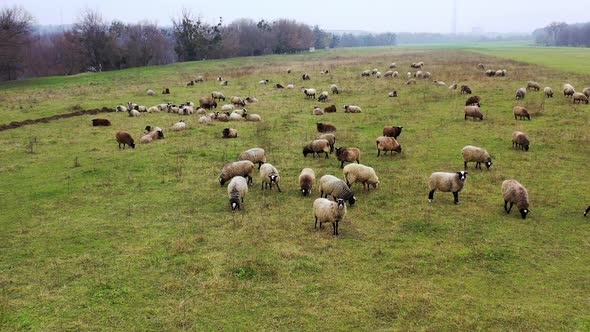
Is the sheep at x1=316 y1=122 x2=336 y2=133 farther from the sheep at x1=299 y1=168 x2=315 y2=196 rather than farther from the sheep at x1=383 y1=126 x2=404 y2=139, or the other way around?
the sheep at x1=299 y1=168 x2=315 y2=196

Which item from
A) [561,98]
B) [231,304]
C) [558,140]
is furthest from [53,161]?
[561,98]

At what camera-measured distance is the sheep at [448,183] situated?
1612cm

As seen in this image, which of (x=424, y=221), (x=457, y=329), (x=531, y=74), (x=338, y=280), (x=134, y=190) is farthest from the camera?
(x=531, y=74)

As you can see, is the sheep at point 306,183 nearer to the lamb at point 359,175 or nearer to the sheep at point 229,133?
the lamb at point 359,175

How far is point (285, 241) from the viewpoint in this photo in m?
13.5

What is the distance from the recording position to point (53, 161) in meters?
23.0

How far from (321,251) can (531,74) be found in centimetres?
4994

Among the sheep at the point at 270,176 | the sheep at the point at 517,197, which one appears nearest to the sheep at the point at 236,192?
the sheep at the point at 270,176

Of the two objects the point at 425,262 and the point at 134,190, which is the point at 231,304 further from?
the point at 134,190

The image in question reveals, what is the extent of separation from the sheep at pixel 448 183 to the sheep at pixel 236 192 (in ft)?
24.0

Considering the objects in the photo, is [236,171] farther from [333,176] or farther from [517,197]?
[517,197]

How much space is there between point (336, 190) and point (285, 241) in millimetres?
3568

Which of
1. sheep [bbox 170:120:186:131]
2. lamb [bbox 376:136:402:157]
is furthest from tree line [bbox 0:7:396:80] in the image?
lamb [bbox 376:136:402:157]

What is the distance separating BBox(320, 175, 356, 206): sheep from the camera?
16078mm
